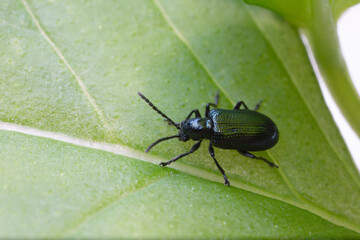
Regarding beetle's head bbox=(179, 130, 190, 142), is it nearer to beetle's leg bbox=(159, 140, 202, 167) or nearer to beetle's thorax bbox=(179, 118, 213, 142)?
beetle's thorax bbox=(179, 118, 213, 142)

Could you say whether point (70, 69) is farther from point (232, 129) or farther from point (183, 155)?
point (232, 129)

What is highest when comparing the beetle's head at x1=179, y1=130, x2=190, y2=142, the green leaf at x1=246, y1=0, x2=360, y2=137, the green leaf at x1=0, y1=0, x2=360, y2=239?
the green leaf at x1=246, y1=0, x2=360, y2=137

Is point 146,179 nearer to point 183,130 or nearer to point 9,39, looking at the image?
point 183,130

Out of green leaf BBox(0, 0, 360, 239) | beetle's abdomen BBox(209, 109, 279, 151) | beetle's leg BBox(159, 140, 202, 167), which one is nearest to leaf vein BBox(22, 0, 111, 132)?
green leaf BBox(0, 0, 360, 239)

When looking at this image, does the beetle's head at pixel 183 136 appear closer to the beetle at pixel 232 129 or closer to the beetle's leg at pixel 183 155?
the beetle at pixel 232 129

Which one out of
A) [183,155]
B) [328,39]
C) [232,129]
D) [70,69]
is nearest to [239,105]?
[232,129]

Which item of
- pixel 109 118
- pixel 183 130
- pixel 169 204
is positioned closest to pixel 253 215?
pixel 169 204

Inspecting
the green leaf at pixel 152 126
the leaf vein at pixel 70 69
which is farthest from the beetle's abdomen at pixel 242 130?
the leaf vein at pixel 70 69
